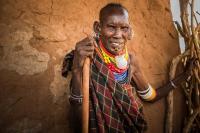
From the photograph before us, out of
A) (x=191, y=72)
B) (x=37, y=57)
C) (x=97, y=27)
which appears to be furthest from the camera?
(x=191, y=72)

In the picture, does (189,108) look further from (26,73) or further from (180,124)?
(26,73)

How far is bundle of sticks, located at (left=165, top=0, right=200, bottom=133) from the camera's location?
2953mm

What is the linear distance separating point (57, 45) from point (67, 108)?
0.58 meters

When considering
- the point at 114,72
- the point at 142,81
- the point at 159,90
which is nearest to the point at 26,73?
the point at 114,72

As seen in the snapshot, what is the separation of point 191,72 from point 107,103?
1.35 m

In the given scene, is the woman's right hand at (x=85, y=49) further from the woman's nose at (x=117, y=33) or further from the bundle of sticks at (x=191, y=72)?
the bundle of sticks at (x=191, y=72)

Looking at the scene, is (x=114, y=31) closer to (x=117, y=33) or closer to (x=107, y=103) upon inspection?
(x=117, y=33)

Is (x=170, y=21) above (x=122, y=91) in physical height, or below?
above

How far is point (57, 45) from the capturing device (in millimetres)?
2389

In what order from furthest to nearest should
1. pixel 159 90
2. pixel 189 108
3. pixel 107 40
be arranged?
pixel 189 108, pixel 159 90, pixel 107 40

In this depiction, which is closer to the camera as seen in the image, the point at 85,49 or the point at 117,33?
the point at 85,49

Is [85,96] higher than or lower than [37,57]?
lower

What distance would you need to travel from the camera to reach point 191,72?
2.99 metres

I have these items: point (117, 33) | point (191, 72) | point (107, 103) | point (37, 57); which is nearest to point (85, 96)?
point (107, 103)
